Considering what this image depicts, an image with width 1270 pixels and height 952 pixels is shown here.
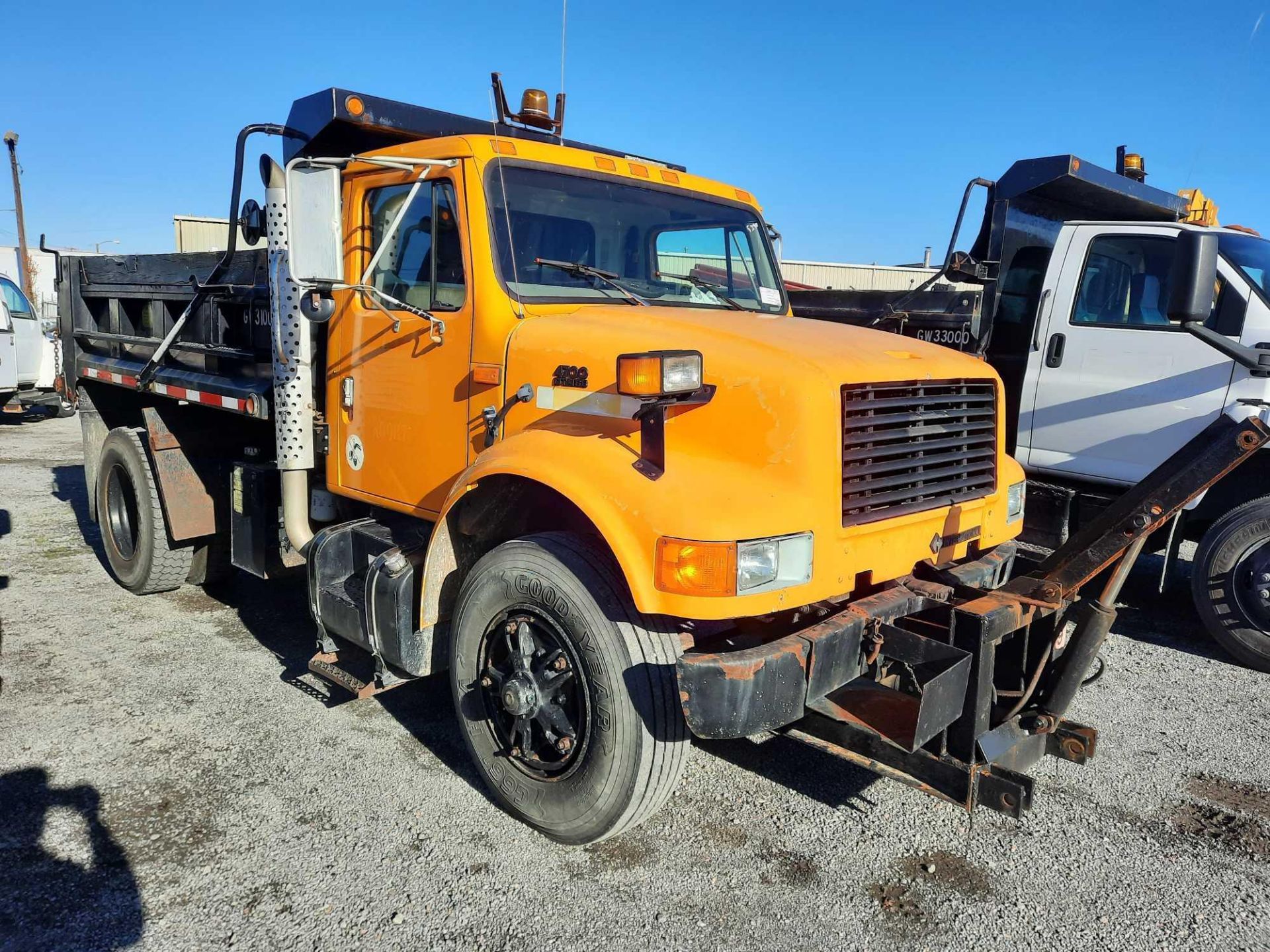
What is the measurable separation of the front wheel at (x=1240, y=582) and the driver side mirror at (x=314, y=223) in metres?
4.82

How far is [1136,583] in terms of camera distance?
6.62 meters

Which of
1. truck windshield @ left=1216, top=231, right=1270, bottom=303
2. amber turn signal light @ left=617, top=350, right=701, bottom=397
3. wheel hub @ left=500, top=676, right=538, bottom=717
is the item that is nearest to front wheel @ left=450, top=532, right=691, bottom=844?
wheel hub @ left=500, top=676, right=538, bottom=717

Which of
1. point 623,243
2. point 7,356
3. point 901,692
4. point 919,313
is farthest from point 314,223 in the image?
point 7,356

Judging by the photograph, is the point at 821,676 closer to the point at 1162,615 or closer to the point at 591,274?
the point at 591,274

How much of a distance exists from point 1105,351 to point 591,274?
138 inches

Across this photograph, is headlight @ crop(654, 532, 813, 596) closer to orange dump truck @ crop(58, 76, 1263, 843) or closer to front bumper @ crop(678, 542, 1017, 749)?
orange dump truck @ crop(58, 76, 1263, 843)

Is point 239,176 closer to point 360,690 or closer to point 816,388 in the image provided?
point 360,690

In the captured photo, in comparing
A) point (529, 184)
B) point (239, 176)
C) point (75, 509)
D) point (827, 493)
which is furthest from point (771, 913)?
point (75, 509)

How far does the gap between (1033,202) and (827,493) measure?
446 centimetres

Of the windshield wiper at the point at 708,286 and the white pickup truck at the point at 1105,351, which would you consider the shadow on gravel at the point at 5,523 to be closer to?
the windshield wiper at the point at 708,286

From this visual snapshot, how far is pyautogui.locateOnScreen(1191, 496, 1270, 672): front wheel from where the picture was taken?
490cm

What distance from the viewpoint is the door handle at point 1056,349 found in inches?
221

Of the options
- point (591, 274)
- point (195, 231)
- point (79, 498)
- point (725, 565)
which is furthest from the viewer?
point (195, 231)

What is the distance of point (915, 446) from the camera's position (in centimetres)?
308
